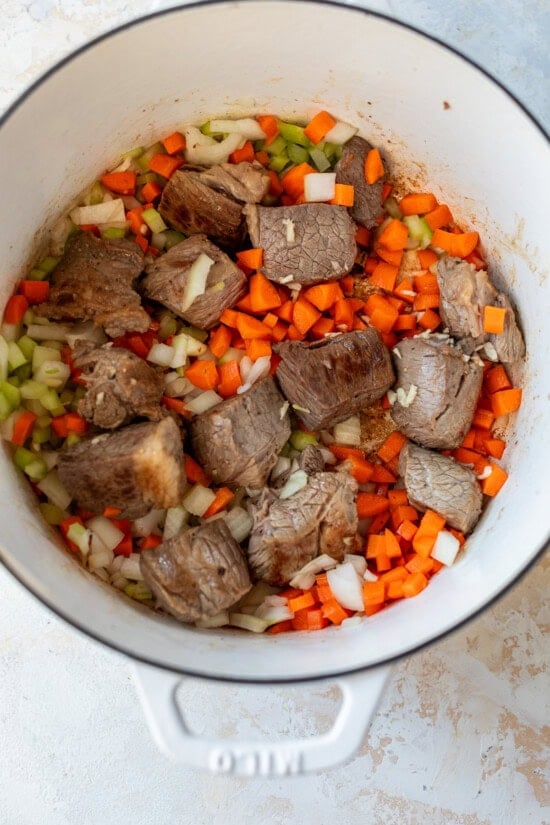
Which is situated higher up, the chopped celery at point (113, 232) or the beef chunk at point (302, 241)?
the chopped celery at point (113, 232)

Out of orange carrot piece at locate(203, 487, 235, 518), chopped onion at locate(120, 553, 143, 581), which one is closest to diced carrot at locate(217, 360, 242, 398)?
orange carrot piece at locate(203, 487, 235, 518)

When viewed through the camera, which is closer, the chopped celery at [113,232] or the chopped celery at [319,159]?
the chopped celery at [113,232]

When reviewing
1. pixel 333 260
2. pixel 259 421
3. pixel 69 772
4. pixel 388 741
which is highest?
pixel 333 260

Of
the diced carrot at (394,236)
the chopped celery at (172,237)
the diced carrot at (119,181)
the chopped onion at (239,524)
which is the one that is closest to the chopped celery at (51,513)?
the chopped onion at (239,524)

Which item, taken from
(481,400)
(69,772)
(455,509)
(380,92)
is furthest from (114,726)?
(380,92)

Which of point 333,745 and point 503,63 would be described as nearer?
point 333,745

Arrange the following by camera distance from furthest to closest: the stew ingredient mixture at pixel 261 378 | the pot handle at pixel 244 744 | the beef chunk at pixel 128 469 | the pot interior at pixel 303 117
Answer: the stew ingredient mixture at pixel 261 378 → the beef chunk at pixel 128 469 → the pot interior at pixel 303 117 → the pot handle at pixel 244 744

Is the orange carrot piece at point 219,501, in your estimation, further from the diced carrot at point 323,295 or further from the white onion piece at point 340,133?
the white onion piece at point 340,133

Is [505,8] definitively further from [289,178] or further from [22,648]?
[22,648]
